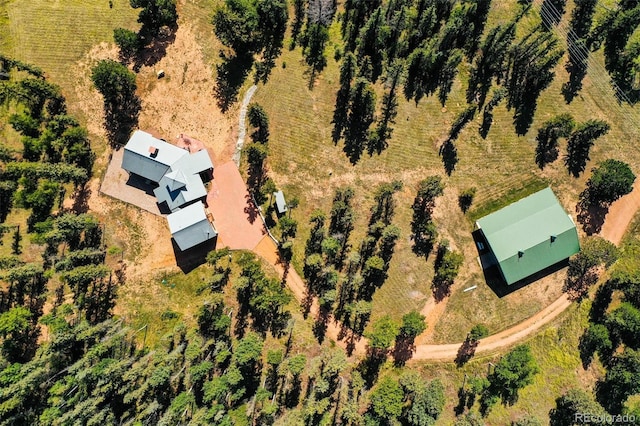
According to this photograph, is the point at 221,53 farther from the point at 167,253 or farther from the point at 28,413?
the point at 28,413

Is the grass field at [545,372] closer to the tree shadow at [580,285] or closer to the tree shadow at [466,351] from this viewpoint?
the tree shadow at [466,351]

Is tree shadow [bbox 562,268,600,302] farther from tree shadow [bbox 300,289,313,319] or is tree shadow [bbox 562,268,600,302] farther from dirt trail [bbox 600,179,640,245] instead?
tree shadow [bbox 300,289,313,319]

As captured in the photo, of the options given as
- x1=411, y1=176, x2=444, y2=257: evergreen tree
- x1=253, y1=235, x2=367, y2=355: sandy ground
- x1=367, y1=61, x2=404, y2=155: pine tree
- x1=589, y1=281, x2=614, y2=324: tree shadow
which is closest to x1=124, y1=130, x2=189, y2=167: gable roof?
x1=253, y1=235, x2=367, y2=355: sandy ground

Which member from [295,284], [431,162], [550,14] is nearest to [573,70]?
[550,14]

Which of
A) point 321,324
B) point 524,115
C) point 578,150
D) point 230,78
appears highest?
point 230,78

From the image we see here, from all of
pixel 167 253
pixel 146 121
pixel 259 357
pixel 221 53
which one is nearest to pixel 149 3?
pixel 221 53

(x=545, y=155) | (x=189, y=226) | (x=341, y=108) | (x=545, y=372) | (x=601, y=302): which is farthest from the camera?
(x=341, y=108)

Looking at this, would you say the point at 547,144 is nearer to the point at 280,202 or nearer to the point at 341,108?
the point at 341,108
